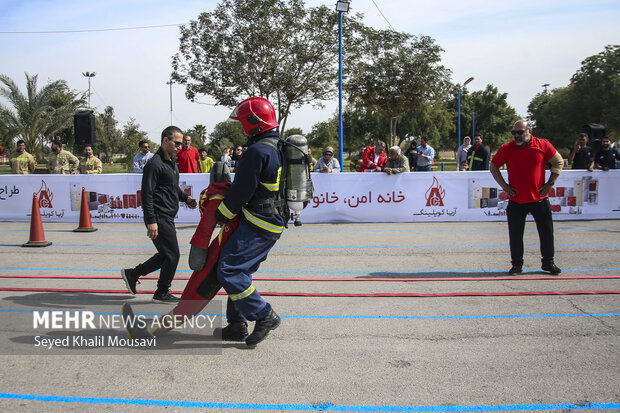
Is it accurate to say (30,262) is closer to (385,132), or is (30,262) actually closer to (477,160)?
(477,160)

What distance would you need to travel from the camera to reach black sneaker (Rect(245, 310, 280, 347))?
455cm

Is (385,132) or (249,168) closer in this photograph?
(249,168)

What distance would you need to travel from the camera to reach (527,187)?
23.5 ft

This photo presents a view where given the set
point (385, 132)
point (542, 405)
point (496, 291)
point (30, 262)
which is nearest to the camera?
point (542, 405)

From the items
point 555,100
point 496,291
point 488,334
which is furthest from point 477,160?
point 555,100

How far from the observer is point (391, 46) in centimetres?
3294

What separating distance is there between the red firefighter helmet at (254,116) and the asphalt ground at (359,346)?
1844mm

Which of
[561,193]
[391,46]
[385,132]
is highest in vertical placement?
[391,46]

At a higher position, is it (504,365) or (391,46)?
(391,46)

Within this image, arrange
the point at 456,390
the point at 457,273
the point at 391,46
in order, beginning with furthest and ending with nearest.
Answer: the point at 391,46 → the point at 457,273 → the point at 456,390

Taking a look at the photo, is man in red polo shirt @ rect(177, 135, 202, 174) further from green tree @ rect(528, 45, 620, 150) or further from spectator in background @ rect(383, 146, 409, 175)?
green tree @ rect(528, 45, 620, 150)

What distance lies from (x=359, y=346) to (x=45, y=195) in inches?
441

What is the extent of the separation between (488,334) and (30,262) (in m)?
6.95
